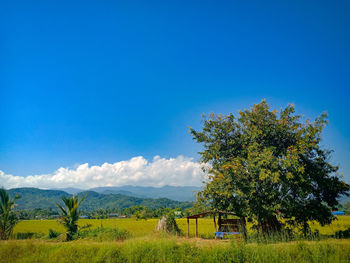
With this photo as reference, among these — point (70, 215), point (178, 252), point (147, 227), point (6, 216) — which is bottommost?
point (147, 227)

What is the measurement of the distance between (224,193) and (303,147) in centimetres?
530

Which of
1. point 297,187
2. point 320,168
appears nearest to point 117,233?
point 297,187

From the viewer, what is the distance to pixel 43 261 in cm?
905

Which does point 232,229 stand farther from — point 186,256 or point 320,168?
point 186,256

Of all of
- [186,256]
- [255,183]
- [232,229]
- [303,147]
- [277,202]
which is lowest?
[232,229]

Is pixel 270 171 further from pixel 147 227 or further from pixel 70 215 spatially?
pixel 147 227

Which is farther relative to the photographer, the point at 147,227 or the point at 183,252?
the point at 147,227

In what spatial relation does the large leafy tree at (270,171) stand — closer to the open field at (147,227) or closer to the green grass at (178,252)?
the open field at (147,227)

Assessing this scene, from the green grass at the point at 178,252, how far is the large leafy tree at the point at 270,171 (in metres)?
5.04

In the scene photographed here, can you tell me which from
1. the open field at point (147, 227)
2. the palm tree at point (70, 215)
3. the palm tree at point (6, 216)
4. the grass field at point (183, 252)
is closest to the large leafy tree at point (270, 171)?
the open field at point (147, 227)

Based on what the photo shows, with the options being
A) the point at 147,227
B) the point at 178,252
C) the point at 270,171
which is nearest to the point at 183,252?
the point at 178,252

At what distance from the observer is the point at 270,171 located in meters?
13.2

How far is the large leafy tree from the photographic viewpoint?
534 inches

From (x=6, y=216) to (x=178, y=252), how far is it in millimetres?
15289
